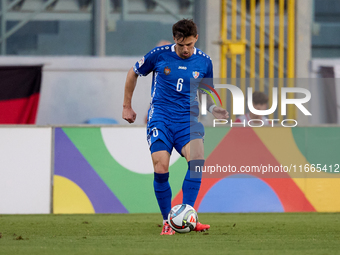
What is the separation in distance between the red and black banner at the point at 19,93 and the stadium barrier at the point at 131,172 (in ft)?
8.82

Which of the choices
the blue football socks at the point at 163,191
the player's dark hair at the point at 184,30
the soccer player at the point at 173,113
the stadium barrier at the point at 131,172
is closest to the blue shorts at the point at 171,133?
the soccer player at the point at 173,113

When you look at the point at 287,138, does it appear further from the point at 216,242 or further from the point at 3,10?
the point at 3,10

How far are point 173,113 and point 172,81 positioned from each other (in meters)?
0.26

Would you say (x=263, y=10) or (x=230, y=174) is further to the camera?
(x=263, y=10)

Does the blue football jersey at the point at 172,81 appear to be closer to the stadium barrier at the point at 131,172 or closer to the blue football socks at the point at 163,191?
the blue football socks at the point at 163,191

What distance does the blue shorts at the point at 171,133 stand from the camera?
16.5ft

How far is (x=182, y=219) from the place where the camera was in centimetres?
475

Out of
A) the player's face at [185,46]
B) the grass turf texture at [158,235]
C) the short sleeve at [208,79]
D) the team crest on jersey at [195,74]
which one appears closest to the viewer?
the grass turf texture at [158,235]

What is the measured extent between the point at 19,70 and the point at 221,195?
4.64m

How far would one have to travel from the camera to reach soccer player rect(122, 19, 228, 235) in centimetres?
504

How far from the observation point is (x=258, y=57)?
481 inches

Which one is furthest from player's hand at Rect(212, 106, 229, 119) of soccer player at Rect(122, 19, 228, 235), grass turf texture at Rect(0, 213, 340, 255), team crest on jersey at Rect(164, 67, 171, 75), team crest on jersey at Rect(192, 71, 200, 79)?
grass turf texture at Rect(0, 213, 340, 255)

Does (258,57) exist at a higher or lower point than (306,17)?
lower

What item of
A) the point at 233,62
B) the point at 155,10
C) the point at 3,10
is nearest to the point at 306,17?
the point at 233,62
